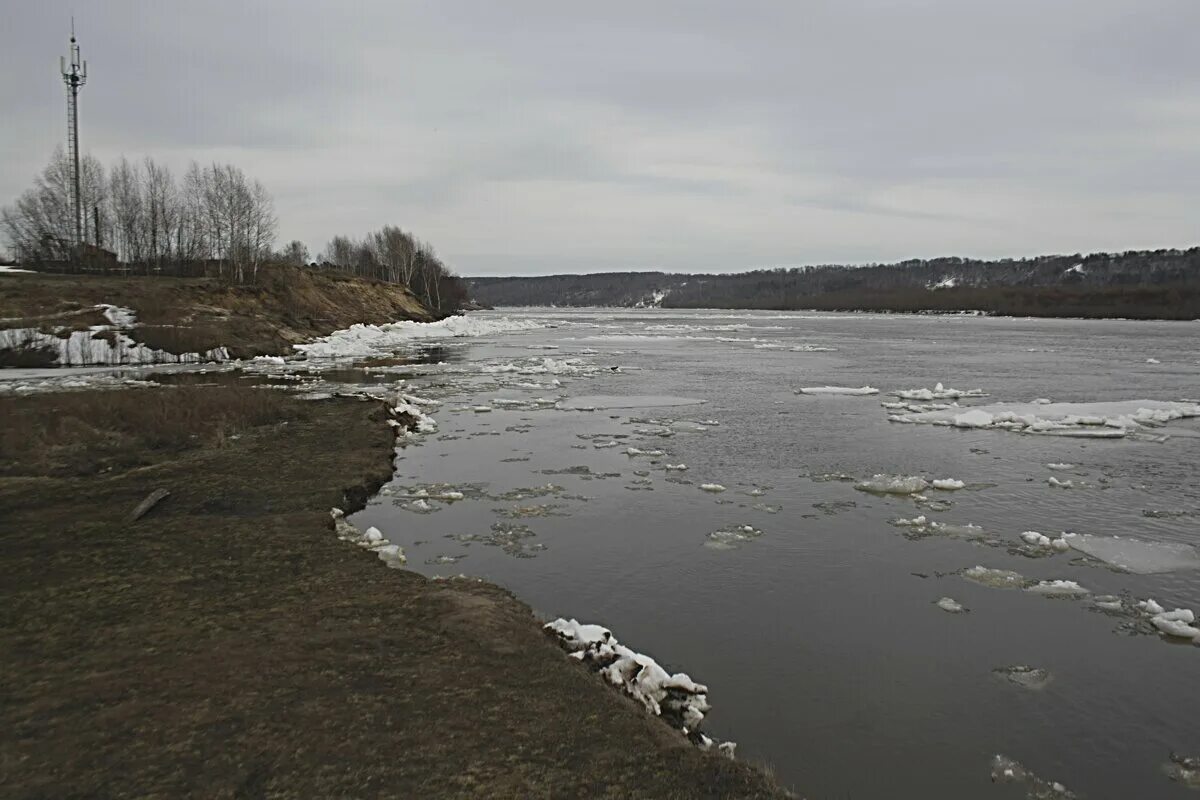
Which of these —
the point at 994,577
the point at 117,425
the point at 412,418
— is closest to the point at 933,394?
the point at 412,418

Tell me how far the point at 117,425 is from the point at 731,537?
12909 millimetres

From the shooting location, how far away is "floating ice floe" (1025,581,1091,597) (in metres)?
7.93

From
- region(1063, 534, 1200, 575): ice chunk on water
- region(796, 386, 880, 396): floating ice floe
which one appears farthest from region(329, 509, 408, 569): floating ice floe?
region(796, 386, 880, 396): floating ice floe

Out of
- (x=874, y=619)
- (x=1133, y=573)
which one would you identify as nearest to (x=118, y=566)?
(x=874, y=619)

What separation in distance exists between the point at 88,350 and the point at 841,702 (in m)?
38.5

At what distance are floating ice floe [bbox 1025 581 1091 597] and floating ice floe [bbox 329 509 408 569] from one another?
704 centimetres

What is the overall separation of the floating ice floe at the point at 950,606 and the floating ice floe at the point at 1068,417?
1169 cm

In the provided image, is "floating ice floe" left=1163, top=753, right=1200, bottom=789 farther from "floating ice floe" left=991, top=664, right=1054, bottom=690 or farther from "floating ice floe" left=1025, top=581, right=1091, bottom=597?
"floating ice floe" left=1025, top=581, right=1091, bottom=597

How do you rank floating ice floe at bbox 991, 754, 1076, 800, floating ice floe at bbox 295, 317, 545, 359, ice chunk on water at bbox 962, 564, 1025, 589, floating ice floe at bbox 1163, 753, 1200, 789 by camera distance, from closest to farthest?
floating ice floe at bbox 991, 754, 1076, 800, floating ice floe at bbox 1163, 753, 1200, 789, ice chunk on water at bbox 962, 564, 1025, 589, floating ice floe at bbox 295, 317, 545, 359

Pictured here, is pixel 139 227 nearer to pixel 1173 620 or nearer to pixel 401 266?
pixel 401 266

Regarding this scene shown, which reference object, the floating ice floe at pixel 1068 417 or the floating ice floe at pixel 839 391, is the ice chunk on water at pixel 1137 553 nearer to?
the floating ice floe at pixel 1068 417

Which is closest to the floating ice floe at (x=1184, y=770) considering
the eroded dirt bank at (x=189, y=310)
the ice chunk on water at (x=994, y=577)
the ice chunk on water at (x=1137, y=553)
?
the ice chunk on water at (x=994, y=577)

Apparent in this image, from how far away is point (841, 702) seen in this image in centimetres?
580

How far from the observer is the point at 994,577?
27.6ft
